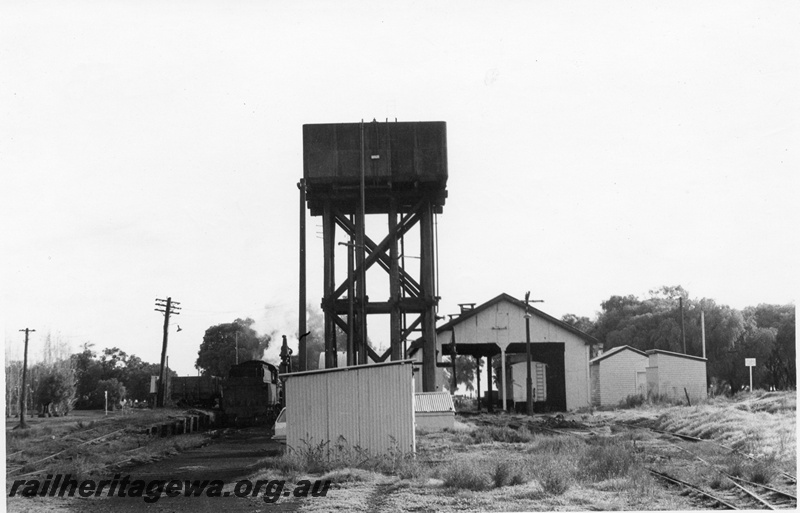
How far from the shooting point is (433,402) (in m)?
30.3

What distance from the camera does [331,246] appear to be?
96.0 feet

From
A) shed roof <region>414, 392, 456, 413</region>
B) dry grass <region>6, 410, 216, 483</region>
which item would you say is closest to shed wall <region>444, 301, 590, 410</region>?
shed roof <region>414, 392, 456, 413</region>

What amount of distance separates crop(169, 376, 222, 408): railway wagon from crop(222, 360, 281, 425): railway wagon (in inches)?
607

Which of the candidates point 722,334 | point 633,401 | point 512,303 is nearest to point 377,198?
point 512,303

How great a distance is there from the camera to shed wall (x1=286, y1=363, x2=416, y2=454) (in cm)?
1892

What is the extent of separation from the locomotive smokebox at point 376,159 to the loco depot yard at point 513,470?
8.08 m

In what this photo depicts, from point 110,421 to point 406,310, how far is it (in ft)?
49.8

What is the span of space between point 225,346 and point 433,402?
2351 inches

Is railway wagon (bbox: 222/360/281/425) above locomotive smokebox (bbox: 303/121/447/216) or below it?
below

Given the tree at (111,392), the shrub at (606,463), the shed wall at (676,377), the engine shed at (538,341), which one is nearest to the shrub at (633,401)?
the shed wall at (676,377)

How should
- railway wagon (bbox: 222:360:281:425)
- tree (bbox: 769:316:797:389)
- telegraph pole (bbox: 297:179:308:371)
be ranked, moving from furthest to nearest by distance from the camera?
tree (bbox: 769:316:797:389) → railway wagon (bbox: 222:360:281:425) → telegraph pole (bbox: 297:179:308:371)

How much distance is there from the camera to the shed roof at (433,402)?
98.3 ft

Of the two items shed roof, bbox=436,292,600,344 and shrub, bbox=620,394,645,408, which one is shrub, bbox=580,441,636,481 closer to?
shed roof, bbox=436,292,600,344

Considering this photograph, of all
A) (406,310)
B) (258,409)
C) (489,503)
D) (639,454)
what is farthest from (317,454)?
(258,409)
